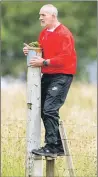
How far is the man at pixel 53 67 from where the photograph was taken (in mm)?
9156

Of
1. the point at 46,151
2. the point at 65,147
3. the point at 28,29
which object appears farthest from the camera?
the point at 28,29

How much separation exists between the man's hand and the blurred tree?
2877 centimetres

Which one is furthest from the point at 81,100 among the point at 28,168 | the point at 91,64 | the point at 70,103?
the point at 91,64

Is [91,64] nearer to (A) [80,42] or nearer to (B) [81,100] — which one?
(A) [80,42]

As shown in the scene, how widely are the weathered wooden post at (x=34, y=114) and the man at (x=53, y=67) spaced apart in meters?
0.07

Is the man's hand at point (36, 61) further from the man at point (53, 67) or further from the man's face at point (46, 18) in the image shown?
the man's face at point (46, 18)

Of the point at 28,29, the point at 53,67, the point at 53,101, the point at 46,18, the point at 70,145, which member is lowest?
the point at 70,145

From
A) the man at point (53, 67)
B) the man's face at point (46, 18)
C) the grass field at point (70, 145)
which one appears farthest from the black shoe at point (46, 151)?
the man's face at point (46, 18)

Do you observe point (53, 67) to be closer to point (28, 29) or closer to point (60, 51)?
point (60, 51)

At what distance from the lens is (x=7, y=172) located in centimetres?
1074

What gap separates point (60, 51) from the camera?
30.1 ft

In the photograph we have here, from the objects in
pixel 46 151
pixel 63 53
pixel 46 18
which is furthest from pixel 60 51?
pixel 46 151

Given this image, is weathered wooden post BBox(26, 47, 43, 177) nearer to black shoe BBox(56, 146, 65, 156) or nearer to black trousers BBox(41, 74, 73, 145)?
black trousers BBox(41, 74, 73, 145)

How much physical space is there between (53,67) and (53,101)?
373mm
